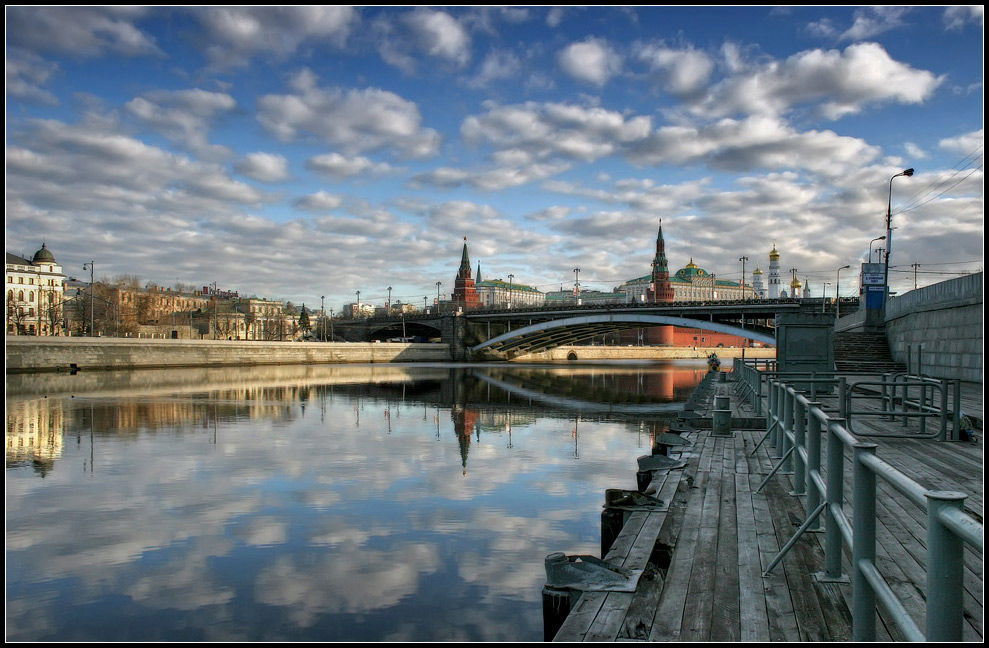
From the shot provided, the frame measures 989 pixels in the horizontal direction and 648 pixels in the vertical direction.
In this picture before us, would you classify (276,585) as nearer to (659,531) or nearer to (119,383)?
(659,531)

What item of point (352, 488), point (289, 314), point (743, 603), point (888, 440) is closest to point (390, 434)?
point (352, 488)

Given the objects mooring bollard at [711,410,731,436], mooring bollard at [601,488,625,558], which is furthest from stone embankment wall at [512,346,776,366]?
mooring bollard at [601,488,625,558]

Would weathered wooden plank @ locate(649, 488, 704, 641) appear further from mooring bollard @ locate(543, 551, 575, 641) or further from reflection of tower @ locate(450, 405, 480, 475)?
reflection of tower @ locate(450, 405, 480, 475)

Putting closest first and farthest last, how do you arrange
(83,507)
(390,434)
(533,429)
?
(83,507)
(390,434)
(533,429)

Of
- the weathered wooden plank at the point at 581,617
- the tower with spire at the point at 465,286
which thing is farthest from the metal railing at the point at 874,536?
the tower with spire at the point at 465,286

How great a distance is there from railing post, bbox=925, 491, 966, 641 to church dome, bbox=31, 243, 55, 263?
4675 inches

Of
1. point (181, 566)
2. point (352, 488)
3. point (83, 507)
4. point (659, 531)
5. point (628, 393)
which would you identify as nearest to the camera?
point (659, 531)

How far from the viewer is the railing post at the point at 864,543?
3621mm

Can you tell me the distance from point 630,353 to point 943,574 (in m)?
118

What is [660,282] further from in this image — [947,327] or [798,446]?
[798,446]

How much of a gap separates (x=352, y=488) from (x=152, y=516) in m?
3.37

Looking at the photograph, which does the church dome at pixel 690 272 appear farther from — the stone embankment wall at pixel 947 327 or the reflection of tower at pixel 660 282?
the stone embankment wall at pixel 947 327

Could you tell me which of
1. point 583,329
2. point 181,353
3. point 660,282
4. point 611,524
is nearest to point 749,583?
point 611,524

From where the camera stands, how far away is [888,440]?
36.3 feet
